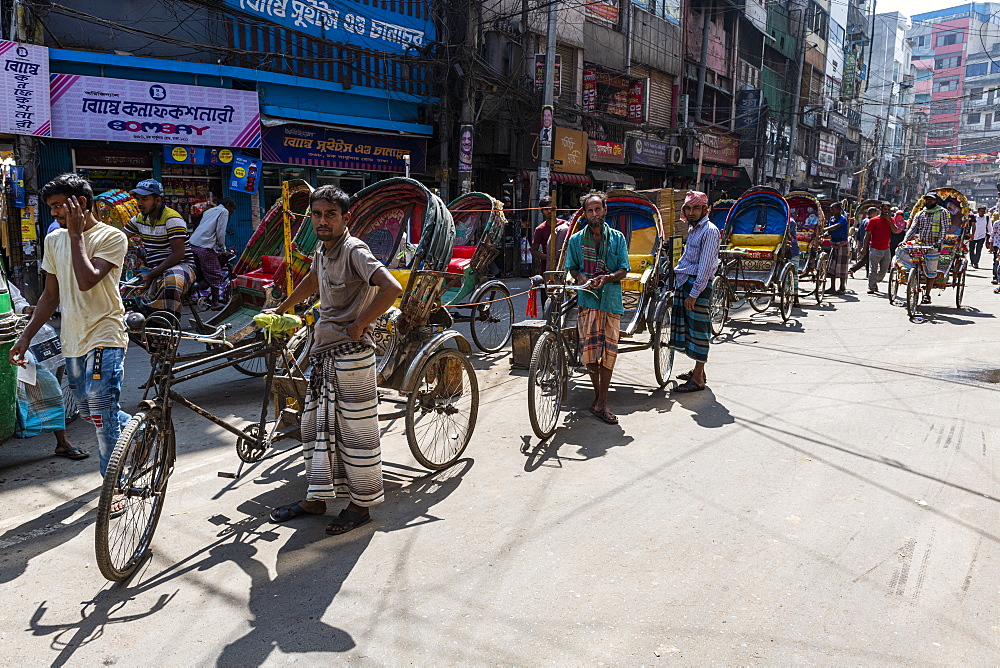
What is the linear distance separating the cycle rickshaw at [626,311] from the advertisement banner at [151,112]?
7.72 metres

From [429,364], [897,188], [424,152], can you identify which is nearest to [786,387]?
[429,364]

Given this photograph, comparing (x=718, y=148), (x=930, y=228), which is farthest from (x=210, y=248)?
(x=718, y=148)

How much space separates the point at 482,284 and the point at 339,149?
7.78 m

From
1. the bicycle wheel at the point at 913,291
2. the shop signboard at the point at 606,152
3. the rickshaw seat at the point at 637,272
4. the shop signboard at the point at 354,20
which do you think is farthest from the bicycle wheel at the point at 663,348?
the shop signboard at the point at 606,152

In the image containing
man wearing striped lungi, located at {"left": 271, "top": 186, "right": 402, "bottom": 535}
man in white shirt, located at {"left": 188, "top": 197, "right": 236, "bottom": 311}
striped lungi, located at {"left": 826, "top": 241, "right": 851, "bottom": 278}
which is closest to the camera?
man wearing striped lungi, located at {"left": 271, "top": 186, "right": 402, "bottom": 535}

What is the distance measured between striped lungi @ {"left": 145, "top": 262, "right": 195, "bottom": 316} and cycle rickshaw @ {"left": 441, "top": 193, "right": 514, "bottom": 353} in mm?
2823

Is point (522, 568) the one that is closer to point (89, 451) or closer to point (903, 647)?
point (903, 647)

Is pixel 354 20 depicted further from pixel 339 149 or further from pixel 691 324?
pixel 691 324

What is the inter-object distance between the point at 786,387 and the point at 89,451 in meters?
6.21

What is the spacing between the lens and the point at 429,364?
177 inches

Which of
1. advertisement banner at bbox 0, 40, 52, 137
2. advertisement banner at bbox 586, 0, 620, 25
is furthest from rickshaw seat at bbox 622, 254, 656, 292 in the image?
advertisement banner at bbox 586, 0, 620, 25

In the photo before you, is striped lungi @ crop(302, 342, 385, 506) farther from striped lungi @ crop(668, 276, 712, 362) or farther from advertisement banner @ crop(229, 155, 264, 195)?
advertisement banner @ crop(229, 155, 264, 195)

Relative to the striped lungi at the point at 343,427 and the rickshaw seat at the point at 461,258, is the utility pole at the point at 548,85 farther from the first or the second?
the striped lungi at the point at 343,427

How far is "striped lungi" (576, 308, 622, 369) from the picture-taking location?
5.82 m
